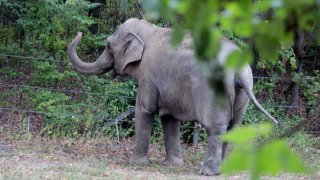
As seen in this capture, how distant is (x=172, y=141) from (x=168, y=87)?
1.04 metres

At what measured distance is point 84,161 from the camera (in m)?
9.81

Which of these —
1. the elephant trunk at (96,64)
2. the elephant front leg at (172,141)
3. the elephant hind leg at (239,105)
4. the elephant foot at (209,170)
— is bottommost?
the elephant foot at (209,170)

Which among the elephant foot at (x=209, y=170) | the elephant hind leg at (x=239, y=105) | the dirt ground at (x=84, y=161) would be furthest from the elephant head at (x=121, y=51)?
the elephant foot at (x=209, y=170)

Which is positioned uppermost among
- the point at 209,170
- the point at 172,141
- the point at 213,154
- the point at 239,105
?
the point at 239,105

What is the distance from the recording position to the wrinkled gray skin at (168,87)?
9.23 meters

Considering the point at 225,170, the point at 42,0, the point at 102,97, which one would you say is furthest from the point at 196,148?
the point at 225,170

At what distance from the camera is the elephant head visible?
1027 cm

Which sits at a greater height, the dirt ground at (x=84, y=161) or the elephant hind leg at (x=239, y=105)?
the elephant hind leg at (x=239, y=105)

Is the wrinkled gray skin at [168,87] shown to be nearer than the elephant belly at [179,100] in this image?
Yes

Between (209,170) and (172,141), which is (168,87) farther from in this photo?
(209,170)

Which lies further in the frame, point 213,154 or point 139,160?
point 139,160

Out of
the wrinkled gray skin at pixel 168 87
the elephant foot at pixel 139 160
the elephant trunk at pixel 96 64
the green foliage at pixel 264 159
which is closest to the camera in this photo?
the green foliage at pixel 264 159

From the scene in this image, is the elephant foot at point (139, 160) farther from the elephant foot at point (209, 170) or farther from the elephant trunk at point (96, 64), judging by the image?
the elephant trunk at point (96, 64)

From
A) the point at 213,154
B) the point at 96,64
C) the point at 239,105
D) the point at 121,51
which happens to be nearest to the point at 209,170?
the point at 213,154
